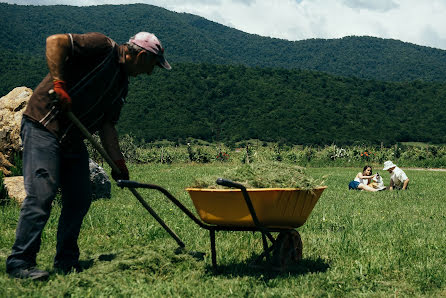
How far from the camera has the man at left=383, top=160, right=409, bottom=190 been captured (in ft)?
42.3

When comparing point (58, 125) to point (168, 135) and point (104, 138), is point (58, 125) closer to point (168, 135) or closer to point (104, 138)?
point (104, 138)

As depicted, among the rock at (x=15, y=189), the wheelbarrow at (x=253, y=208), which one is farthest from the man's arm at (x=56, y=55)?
the rock at (x=15, y=189)

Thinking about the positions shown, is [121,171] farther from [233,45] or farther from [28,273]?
[233,45]

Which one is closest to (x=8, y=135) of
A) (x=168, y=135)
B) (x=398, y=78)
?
(x=168, y=135)

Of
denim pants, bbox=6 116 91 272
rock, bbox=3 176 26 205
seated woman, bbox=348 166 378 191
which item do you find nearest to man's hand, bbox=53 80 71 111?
denim pants, bbox=6 116 91 272

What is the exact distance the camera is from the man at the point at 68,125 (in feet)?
12.0

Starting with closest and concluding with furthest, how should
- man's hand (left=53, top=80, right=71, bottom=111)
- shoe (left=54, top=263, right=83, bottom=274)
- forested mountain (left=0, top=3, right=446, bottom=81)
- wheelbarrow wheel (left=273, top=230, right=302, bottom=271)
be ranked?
man's hand (left=53, top=80, right=71, bottom=111)
shoe (left=54, top=263, right=83, bottom=274)
wheelbarrow wheel (left=273, top=230, right=302, bottom=271)
forested mountain (left=0, top=3, right=446, bottom=81)

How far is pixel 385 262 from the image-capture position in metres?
4.57

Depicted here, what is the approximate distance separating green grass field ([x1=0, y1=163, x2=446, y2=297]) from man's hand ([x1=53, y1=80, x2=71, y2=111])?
136cm

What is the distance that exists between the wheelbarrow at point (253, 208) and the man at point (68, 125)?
0.24 meters

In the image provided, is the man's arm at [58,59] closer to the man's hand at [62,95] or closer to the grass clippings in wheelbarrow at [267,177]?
the man's hand at [62,95]

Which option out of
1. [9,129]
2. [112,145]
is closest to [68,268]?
[112,145]

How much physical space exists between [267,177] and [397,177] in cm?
976

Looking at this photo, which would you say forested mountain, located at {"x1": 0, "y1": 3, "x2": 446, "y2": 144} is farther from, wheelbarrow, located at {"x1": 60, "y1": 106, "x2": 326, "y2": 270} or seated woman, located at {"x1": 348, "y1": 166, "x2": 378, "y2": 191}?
wheelbarrow, located at {"x1": 60, "y1": 106, "x2": 326, "y2": 270}
